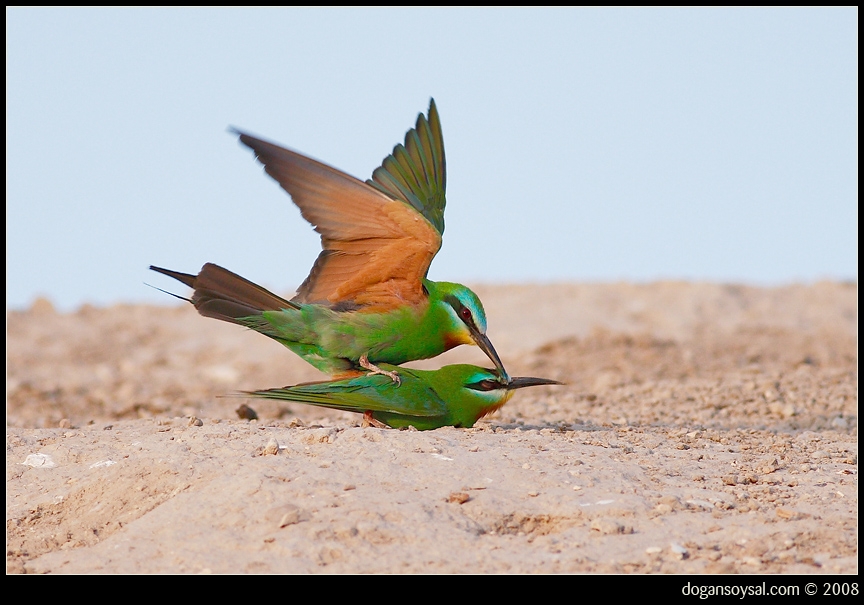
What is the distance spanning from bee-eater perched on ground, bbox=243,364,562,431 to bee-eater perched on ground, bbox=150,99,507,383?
3.3 inches

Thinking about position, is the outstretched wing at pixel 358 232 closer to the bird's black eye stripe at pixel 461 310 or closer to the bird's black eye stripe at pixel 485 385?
the bird's black eye stripe at pixel 461 310

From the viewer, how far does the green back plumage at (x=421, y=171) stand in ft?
16.5

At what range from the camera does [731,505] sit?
3641 millimetres

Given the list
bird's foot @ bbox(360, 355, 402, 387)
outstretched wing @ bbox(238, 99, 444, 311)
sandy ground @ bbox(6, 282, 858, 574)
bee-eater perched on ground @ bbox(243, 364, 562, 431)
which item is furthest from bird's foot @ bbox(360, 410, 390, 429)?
outstretched wing @ bbox(238, 99, 444, 311)

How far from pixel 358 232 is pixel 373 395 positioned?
765 millimetres

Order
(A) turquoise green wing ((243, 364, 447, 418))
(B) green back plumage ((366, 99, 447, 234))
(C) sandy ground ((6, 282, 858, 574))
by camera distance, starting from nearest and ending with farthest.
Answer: (C) sandy ground ((6, 282, 858, 574)), (A) turquoise green wing ((243, 364, 447, 418)), (B) green back plumage ((366, 99, 447, 234))

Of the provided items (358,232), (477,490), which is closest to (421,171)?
(358,232)

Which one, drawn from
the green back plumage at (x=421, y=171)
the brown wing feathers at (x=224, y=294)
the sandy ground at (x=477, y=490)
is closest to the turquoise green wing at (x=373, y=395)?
the sandy ground at (x=477, y=490)

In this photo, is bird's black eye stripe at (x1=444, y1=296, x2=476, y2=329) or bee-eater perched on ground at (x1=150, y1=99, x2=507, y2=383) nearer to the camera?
bee-eater perched on ground at (x1=150, y1=99, x2=507, y2=383)

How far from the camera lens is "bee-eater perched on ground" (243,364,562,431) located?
4668 millimetres

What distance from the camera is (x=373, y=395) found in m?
4.70

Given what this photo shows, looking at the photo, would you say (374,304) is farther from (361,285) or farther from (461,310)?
(461,310)

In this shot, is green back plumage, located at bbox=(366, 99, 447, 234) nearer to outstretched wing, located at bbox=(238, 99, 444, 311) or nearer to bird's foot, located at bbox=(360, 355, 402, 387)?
outstretched wing, located at bbox=(238, 99, 444, 311)
